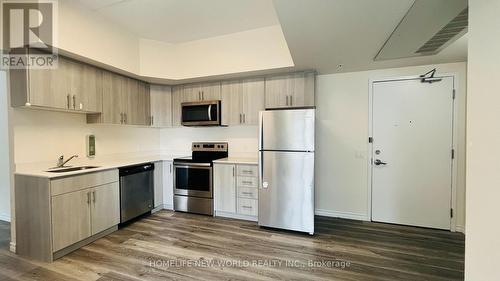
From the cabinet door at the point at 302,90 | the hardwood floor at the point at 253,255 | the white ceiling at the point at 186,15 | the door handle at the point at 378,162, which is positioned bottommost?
the hardwood floor at the point at 253,255

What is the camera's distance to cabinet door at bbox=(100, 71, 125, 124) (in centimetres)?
335

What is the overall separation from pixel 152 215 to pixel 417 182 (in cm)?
→ 418

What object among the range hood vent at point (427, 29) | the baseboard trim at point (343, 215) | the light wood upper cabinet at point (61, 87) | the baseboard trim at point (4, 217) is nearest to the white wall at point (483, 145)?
the range hood vent at point (427, 29)

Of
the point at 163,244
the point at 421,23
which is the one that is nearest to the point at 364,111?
the point at 421,23

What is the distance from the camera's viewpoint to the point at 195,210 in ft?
12.6

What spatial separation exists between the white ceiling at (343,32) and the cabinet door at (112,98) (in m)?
2.72

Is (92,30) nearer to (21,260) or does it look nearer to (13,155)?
(13,155)

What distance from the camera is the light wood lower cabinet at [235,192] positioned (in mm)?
3543

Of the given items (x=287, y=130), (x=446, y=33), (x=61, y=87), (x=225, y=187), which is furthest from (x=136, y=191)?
(x=446, y=33)

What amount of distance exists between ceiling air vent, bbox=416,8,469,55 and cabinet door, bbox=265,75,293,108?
5.41 feet

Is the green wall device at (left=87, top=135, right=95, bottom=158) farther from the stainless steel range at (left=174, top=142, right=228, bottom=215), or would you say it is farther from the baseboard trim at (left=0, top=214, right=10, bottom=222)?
the baseboard trim at (left=0, top=214, right=10, bottom=222)

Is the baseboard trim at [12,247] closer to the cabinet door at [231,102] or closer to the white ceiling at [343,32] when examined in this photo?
the cabinet door at [231,102]

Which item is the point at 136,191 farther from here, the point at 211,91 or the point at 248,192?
the point at 211,91

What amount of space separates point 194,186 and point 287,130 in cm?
189
